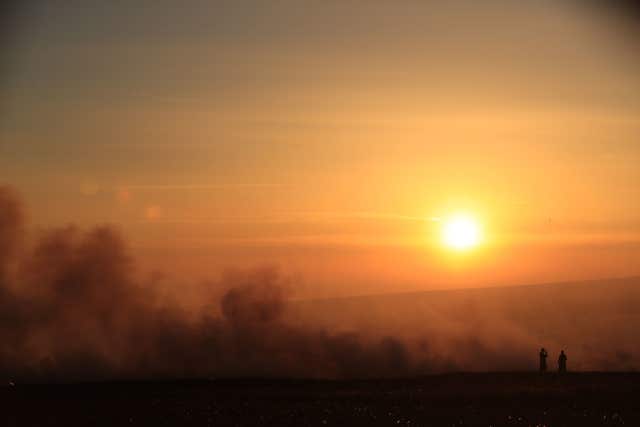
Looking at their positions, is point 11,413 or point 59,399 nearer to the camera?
point 11,413

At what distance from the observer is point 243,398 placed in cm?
5334

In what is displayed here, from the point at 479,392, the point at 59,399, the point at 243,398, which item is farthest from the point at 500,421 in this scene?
the point at 59,399

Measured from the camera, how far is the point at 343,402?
5094 centimetres

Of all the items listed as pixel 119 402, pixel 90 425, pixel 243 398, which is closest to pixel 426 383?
pixel 243 398

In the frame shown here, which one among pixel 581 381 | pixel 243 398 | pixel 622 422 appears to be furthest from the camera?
pixel 581 381

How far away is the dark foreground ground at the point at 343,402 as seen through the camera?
4316 cm

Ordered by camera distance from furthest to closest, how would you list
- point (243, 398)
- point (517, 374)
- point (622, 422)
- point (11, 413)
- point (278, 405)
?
point (517, 374) < point (243, 398) < point (278, 405) < point (11, 413) < point (622, 422)

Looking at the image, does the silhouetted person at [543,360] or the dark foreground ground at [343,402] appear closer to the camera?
the dark foreground ground at [343,402]

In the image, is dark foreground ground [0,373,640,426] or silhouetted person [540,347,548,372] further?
silhouetted person [540,347,548,372]

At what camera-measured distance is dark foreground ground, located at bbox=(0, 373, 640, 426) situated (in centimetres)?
4316

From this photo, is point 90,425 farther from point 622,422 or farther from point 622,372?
point 622,372

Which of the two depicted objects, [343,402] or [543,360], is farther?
[543,360]

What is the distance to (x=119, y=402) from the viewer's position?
5144cm

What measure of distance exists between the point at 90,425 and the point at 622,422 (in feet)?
71.6
